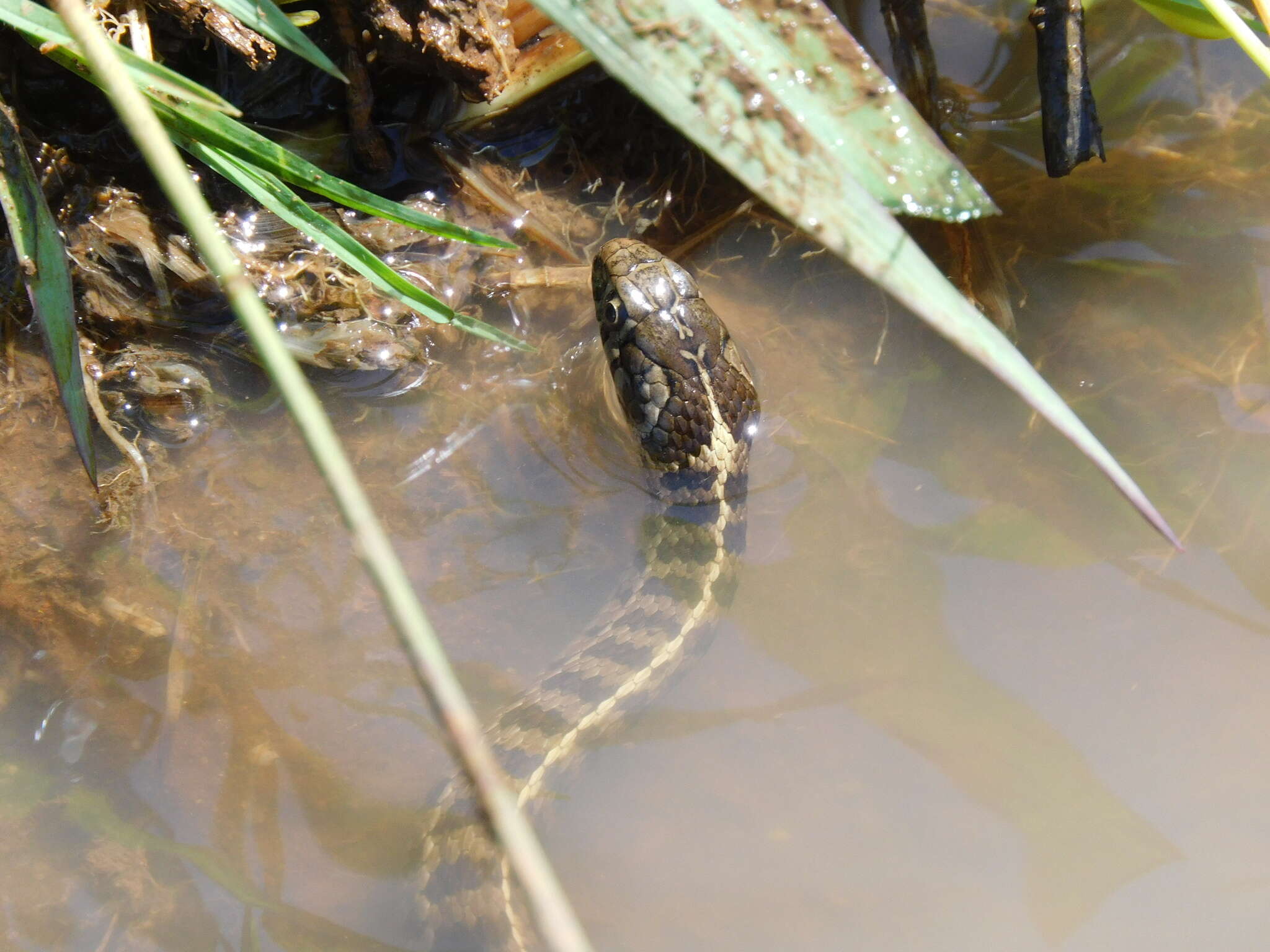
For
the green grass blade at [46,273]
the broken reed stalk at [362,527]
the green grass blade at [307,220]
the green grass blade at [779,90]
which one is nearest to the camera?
the broken reed stalk at [362,527]

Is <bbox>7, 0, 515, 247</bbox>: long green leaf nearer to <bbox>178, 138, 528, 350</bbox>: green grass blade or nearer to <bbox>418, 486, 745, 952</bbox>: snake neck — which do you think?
<bbox>178, 138, 528, 350</bbox>: green grass blade

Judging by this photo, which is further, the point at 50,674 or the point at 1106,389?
the point at 1106,389

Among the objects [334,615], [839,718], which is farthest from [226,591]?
[839,718]

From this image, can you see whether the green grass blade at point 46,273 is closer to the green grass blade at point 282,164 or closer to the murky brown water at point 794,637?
the green grass blade at point 282,164

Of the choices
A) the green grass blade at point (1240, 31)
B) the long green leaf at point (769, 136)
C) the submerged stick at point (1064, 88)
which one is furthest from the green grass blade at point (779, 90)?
the submerged stick at point (1064, 88)

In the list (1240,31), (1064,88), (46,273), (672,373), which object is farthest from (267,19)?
(1240,31)

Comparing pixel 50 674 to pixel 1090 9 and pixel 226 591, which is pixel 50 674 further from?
pixel 1090 9

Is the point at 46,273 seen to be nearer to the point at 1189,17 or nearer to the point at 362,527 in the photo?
the point at 362,527
